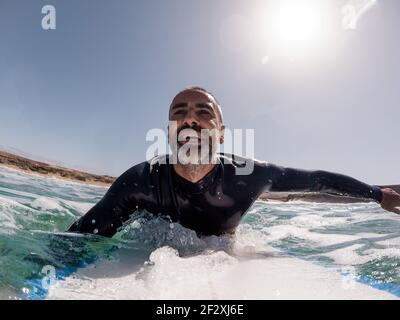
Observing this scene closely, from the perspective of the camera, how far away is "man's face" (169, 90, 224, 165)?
3.23 metres

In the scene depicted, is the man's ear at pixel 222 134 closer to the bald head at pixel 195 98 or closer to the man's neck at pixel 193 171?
the bald head at pixel 195 98

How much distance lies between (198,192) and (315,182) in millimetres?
1317

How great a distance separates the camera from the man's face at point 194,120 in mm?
3227

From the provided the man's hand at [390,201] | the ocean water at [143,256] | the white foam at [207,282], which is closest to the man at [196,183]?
the ocean water at [143,256]

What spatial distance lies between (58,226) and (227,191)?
93.1 inches

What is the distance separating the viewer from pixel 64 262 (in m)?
2.46

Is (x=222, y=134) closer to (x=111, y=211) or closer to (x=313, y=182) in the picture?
(x=313, y=182)

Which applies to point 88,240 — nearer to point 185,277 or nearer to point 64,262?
point 64,262

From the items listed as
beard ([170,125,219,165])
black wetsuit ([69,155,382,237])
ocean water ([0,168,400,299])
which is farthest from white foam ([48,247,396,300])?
beard ([170,125,219,165])

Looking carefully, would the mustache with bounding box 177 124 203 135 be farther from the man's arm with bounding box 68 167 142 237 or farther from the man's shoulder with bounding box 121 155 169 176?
the man's arm with bounding box 68 167 142 237

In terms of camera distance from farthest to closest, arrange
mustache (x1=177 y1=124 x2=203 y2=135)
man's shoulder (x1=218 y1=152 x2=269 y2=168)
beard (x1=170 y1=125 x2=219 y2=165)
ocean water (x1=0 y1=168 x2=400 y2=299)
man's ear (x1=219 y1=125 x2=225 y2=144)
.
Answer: man's ear (x1=219 y1=125 x2=225 y2=144), man's shoulder (x1=218 y1=152 x2=269 y2=168), mustache (x1=177 y1=124 x2=203 y2=135), beard (x1=170 y1=125 x2=219 y2=165), ocean water (x1=0 y1=168 x2=400 y2=299)

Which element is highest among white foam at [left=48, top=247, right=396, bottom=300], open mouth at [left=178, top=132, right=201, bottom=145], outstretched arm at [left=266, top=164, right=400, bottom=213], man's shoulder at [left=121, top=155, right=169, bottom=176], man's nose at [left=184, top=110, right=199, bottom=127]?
man's nose at [left=184, top=110, right=199, bottom=127]

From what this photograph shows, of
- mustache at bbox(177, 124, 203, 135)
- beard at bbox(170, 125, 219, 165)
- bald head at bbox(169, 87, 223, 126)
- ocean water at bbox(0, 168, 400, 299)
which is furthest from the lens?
bald head at bbox(169, 87, 223, 126)
